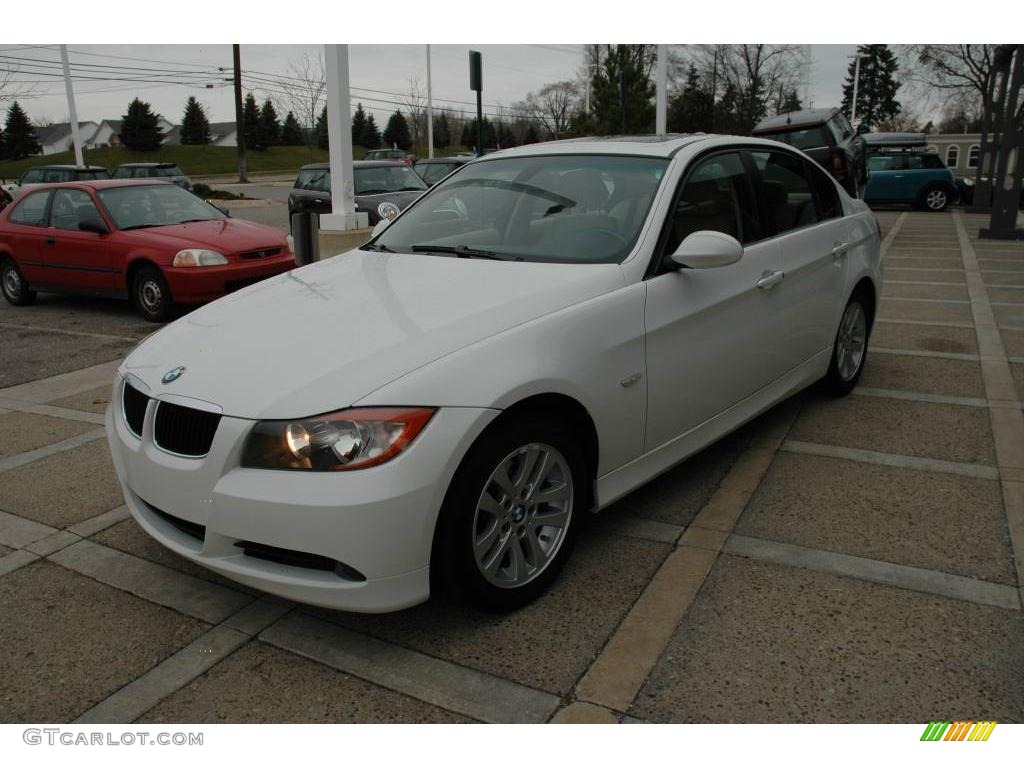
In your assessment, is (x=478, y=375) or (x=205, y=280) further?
(x=205, y=280)

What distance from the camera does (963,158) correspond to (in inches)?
2744

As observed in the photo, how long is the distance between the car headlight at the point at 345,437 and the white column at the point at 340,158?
29.9 ft

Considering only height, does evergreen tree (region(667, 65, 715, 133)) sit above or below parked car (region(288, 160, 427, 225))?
above

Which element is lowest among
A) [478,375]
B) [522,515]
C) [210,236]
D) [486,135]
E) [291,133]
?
[522,515]

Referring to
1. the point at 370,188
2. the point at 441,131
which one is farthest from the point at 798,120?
the point at 441,131

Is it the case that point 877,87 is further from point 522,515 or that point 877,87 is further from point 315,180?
point 522,515

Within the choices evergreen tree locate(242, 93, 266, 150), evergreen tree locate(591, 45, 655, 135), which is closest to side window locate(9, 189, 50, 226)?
evergreen tree locate(591, 45, 655, 135)

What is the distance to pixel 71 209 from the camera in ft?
31.7

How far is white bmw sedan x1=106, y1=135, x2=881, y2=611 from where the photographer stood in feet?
8.55

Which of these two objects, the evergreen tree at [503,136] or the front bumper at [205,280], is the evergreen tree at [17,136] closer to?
the evergreen tree at [503,136]

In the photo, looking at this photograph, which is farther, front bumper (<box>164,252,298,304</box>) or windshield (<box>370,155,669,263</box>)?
front bumper (<box>164,252,298,304</box>)

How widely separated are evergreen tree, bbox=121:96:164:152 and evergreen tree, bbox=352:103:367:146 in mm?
19209

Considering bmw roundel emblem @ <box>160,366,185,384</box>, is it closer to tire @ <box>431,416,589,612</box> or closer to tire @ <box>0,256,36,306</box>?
tire @ <box>431,416,589,612</box>

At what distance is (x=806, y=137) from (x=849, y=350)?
36.2 ft
